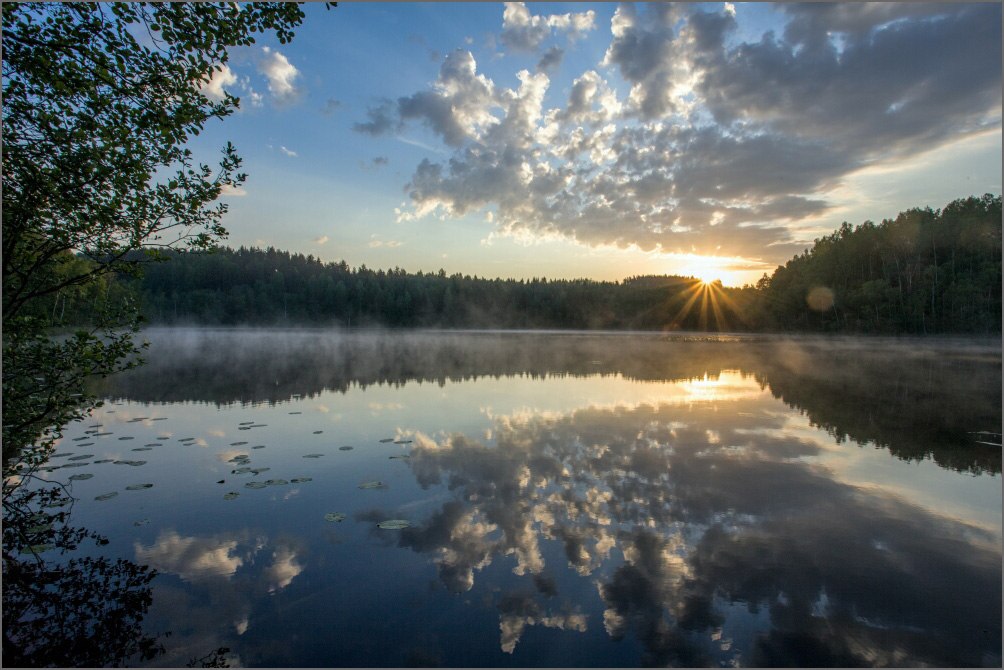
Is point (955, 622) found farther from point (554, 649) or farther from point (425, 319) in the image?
point (425, 319)

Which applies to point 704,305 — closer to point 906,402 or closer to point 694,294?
point 694,294

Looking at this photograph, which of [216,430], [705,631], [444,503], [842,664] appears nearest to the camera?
[842,664]

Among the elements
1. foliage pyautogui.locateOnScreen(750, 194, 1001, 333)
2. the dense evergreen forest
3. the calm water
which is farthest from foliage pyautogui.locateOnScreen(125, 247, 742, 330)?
the calm water

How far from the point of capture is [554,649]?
200 inches

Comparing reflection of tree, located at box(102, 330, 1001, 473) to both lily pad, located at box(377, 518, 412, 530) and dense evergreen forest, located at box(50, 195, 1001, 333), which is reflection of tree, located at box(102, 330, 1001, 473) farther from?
dense evergreen forest, located at box(50, 195, 1001, 333)

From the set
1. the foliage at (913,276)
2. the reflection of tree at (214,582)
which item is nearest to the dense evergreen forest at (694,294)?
the foliage at (913,276)

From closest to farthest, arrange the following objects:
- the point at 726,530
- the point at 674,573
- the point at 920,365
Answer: the point at 674,573 → the point at 726,530 → the point at 920,365

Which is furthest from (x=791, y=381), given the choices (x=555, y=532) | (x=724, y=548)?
(x=555, y=532)

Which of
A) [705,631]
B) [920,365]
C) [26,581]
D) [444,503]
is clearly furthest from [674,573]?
[920,365]

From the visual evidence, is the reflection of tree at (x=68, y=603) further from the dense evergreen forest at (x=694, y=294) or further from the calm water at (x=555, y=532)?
the dense evergreen forest at (x=694, y=294)

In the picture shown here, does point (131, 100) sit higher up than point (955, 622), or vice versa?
point (131, 100)

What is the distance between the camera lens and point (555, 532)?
7672mm

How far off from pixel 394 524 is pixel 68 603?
404cm

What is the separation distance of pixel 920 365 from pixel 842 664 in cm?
3915
